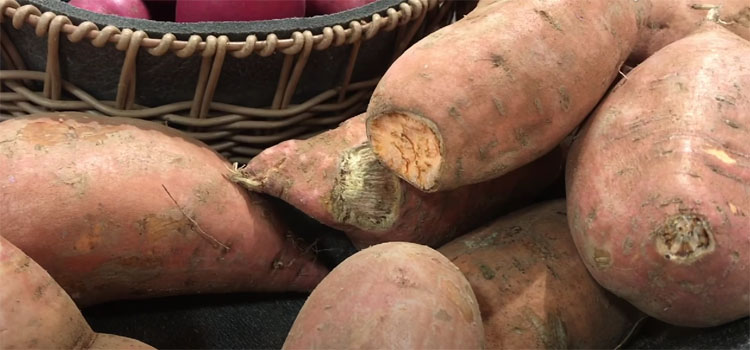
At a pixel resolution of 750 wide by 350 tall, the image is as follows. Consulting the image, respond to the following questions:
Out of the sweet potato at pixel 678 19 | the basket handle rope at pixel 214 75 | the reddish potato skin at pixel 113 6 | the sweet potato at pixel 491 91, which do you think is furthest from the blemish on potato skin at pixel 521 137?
the reddish potato skin at pixel 113 6

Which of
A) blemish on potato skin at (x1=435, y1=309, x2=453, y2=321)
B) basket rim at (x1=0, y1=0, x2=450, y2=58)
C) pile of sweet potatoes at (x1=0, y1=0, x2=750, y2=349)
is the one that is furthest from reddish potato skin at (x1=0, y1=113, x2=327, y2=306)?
blemish on potato skin at (x1=435, y1=309, x2=453, y2=321)

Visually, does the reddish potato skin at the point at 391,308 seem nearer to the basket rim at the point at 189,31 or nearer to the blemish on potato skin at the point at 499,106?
the blemish on potato skin at the point at 499,106

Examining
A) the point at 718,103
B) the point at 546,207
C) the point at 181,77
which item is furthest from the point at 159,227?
the point at 718,103

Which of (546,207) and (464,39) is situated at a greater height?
(464,39)

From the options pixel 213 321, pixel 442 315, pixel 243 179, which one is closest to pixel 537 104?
pixel 442 315

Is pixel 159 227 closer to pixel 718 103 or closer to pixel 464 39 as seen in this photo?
pixel 464 39
